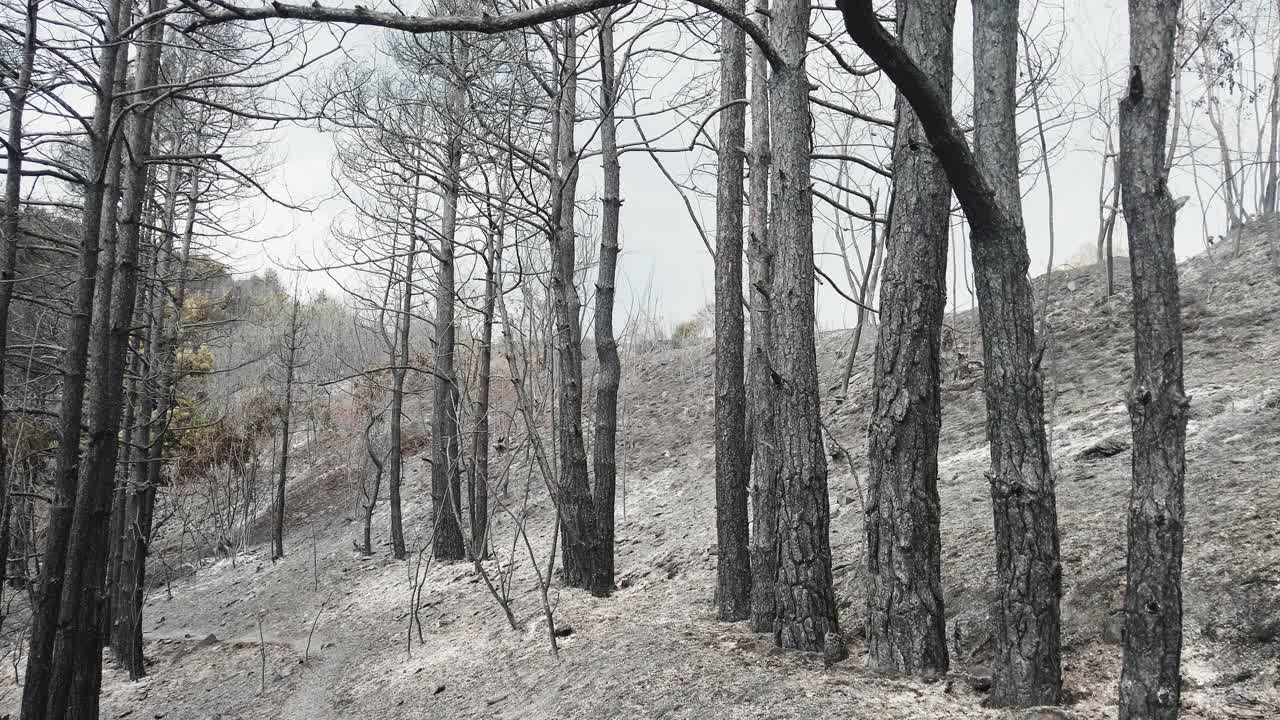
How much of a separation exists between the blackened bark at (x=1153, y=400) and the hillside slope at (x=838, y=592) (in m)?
0.55

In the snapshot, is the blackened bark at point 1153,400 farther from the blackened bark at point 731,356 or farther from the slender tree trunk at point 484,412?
the slender tree trunk at point 484,412

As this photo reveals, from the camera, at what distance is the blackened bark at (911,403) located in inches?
143

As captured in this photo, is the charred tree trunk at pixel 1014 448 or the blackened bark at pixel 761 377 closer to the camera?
the charred tree trunk at pixel 1014 448

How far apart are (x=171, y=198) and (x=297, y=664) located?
759cm

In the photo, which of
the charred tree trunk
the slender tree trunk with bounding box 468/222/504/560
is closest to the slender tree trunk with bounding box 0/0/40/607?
the slender tree trunk with bounding box 468/222/504/560

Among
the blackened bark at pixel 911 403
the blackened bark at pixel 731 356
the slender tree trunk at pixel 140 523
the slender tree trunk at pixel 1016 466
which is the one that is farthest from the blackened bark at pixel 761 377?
the slender tree trunk at pixel 140 523

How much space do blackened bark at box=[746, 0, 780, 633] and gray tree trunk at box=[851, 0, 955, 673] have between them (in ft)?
2.93

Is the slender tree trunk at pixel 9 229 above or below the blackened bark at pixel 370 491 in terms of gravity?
above

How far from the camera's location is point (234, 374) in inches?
1135

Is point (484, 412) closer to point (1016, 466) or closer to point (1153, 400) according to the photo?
point (1016, 466)

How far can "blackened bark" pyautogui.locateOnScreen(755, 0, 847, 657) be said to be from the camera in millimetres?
Result: 4297

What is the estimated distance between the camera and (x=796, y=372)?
14.6 feet

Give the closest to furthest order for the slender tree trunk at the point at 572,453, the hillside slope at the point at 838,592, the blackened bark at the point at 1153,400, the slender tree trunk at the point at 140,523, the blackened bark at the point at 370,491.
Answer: the blackened bark at the point at 1153,400 < the hillside slope at the point at 838,592 < the slender tree trunk at the point at 572,453 < the slender tree trunk at the point at 140,523 < the blackened bark at the point at 370,491

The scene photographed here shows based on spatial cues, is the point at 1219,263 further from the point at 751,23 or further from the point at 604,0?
the point at 604,0
